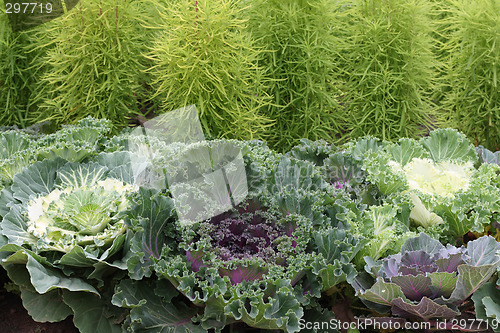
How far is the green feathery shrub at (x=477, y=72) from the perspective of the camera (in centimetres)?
305

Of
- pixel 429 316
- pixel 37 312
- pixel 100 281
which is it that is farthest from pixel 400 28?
pixel 37 312

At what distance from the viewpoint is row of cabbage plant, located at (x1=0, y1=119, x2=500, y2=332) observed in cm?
182

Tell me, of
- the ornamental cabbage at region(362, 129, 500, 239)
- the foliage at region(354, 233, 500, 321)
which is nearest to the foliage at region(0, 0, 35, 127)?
the ornamental cabbage at region(362, 129, 500, 239)

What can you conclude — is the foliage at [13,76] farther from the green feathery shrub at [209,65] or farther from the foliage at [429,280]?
the foliage at [429,280]

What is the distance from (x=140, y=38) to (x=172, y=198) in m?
1.66

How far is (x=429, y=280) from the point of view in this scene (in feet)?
5.86

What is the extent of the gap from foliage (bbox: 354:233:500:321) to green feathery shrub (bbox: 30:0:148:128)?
2.13 meters

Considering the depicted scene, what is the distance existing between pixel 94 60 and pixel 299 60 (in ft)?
4.62

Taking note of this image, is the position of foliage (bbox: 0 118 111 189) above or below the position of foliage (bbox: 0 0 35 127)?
below

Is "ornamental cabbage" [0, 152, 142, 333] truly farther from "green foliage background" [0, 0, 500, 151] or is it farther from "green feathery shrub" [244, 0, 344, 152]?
"green feathery shrub" [244, 0, 344, 152]

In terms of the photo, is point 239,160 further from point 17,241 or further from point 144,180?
point 17,241

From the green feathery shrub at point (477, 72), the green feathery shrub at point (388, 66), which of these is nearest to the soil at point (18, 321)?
the green feathery shrub at point (388, 66)

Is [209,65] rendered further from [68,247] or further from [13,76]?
[13,76]

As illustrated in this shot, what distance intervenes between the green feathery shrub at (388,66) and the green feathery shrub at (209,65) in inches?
31.2
